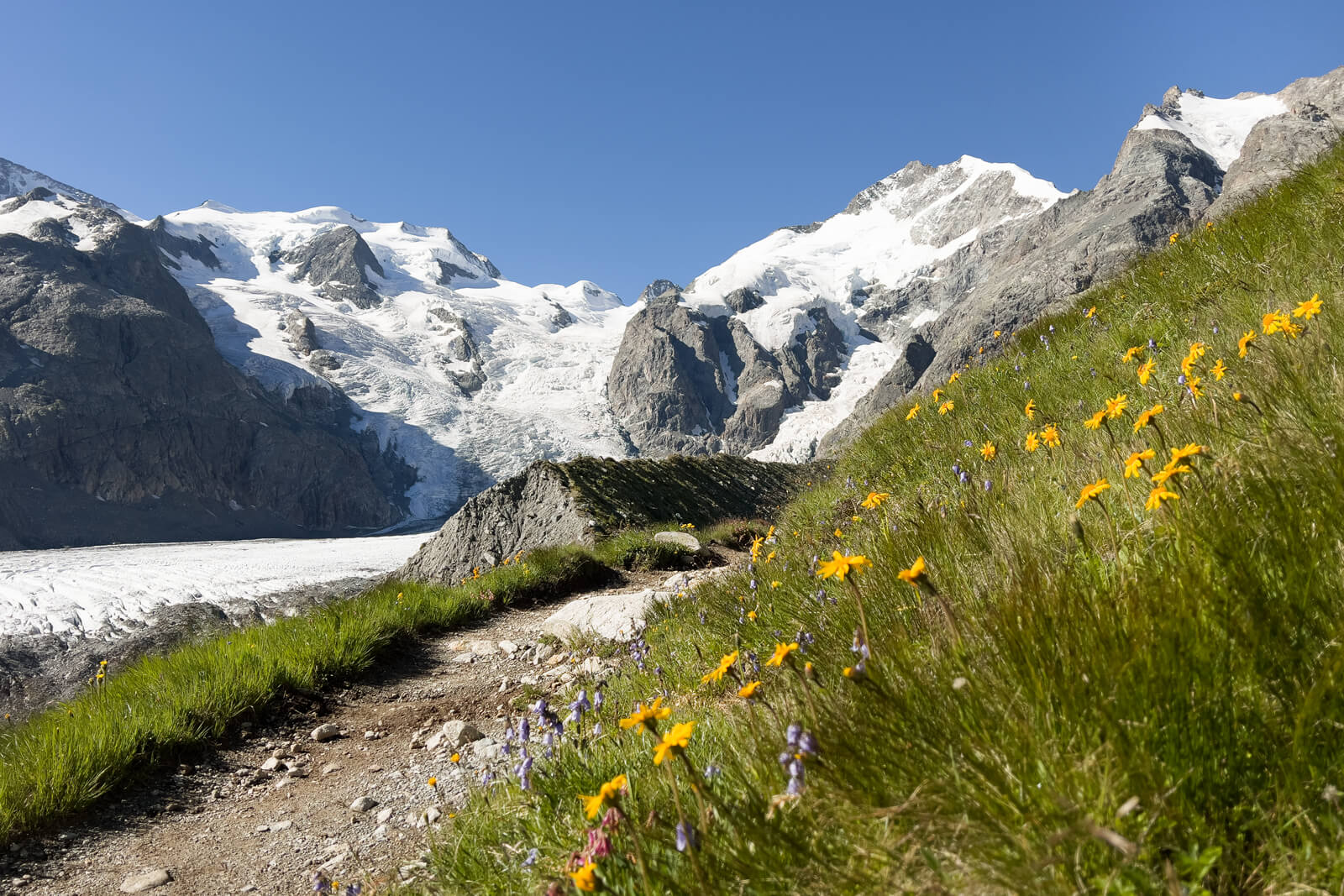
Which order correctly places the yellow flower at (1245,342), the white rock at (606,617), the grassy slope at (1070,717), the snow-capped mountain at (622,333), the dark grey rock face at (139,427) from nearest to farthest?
the grassy slope at (1070,717) → the yellow flower at (1245,342) → the white rock at (606,617) → the dark grey rock face at (139,427) → the snow-capped mountain at (622,333)

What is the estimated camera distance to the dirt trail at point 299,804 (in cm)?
315

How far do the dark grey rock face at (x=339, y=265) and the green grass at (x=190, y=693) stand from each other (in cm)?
16853

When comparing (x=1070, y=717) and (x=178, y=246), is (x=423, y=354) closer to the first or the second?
(x=178, y=246)

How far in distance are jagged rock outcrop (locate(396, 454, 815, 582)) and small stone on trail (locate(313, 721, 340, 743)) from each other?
7.01 m

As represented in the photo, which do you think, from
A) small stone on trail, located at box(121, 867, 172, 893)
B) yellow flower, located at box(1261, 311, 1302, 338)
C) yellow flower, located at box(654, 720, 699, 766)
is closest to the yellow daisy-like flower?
yellow flower, located at box(654, 720, 699, 766)

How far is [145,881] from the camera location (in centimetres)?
319

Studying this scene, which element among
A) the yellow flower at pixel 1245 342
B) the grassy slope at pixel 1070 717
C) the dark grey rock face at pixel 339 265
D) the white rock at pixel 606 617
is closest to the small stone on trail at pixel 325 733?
the white rock at pixel 606 617

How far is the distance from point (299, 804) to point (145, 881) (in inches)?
32.3

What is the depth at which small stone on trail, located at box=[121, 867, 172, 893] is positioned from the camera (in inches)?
124

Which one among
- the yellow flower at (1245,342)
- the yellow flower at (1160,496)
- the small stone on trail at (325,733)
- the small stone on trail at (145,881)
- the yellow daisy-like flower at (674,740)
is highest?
the yellow flower at (1245,342)

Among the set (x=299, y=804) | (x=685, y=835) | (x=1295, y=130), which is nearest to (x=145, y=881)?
(x=299, y=804)

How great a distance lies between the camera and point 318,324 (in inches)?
5039

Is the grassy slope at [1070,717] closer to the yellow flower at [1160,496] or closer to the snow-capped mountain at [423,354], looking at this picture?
the yellow flower at [1160,496]

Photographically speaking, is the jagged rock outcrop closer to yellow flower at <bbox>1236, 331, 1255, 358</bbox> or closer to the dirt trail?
the dirt trail
